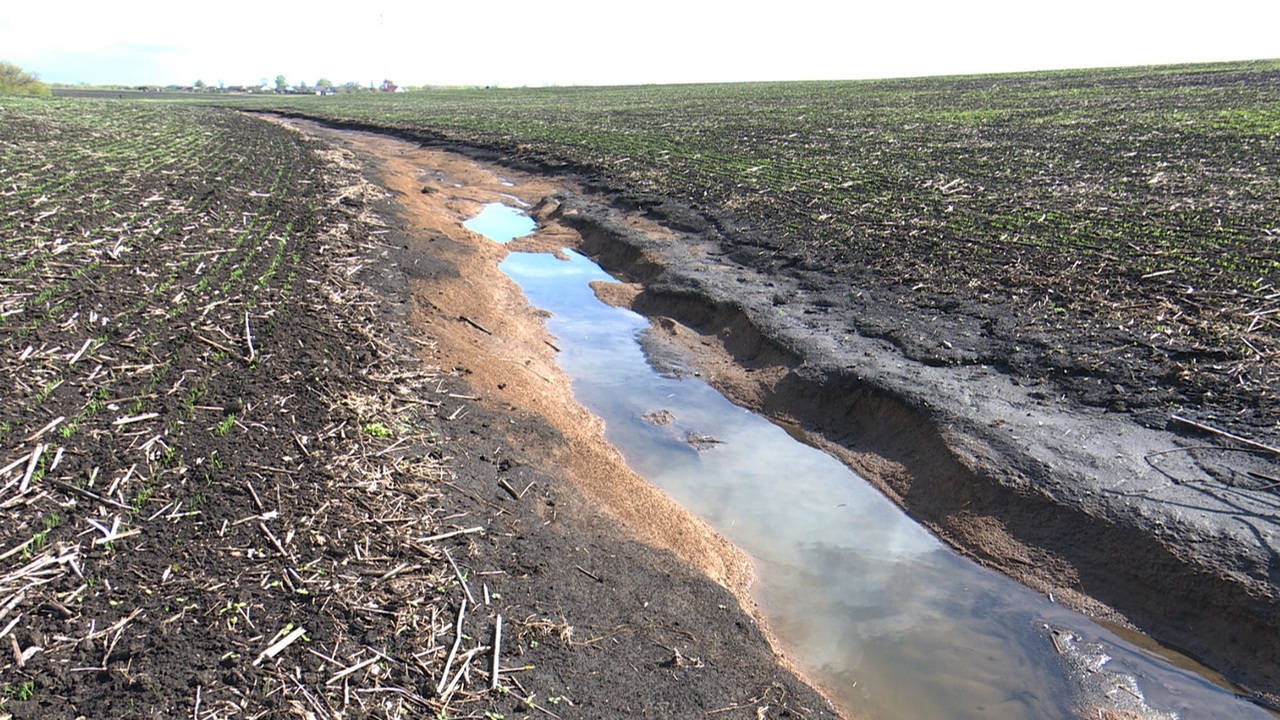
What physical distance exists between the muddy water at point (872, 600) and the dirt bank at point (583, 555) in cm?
53

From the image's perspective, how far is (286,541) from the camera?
20.8ft

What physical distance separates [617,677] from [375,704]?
1.66 meters

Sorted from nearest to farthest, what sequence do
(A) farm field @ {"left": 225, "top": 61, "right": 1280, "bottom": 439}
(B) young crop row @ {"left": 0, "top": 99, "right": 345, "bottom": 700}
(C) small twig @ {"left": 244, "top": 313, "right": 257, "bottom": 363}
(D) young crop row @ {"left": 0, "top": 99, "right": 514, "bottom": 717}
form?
(D) young crop row @ {"left": 0, "top": 99, "right": 514, "bottom": 717} < (B) young crop row @ {"left": 0, "top": 99, "right": 345, "bottom": 700} < (C) small twig @ {"left": 244, "top": 313, "right": 257, "bottom": 363} < (A) farm field @ {"left": 225, "top": 61, "right": 1280, "bottom": 439}

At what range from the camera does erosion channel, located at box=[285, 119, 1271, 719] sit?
6270mm

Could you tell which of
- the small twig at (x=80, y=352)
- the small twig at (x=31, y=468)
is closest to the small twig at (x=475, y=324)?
the small twig at (x=80, y=352)

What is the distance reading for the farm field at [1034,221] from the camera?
1022 cm

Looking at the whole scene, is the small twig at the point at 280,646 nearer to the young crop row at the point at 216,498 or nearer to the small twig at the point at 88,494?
the young crop row at the point at 216,498

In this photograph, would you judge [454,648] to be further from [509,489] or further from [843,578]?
[843,578]

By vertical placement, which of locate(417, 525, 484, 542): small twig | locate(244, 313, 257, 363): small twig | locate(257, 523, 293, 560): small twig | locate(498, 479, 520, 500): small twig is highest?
locate(244, 313, 257, 363): small twig

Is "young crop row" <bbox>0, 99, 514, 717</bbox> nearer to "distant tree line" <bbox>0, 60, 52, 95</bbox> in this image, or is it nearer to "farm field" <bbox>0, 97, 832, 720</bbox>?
"farm field" <bbox>0, 97, 832, 720</bbox>

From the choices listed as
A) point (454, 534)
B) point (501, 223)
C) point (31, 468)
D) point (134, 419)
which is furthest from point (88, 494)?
point (501, 223)

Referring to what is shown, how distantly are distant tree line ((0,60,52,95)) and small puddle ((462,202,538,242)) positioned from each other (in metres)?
76.6

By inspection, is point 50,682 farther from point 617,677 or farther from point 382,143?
point 382,143

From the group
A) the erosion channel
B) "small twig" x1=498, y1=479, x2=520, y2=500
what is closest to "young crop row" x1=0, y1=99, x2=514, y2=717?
"small twig" x1=498, y1=479, x2=520, y2=500
